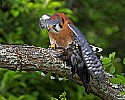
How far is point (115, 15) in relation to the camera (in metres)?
6.14

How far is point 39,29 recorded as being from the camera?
17.8ft

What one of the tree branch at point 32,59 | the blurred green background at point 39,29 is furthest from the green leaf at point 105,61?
the blurred green background at point 39,29

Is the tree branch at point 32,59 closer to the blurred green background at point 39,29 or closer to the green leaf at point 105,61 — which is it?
the green leaf at point 105,61

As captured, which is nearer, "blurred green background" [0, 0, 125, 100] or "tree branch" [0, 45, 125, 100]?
"tree branch" [0, 45, 125, 100]

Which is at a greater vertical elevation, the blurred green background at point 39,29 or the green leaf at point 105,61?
the blurred green background at point 39,29

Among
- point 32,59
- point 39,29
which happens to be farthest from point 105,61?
point 39,29

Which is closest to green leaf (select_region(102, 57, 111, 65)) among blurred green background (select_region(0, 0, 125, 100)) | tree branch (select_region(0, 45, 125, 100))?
tree branch (select_region(0, 45, 125, 100))

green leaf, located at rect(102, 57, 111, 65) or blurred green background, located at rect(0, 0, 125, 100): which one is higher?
blurred green background, located at rect(0, 0, 125, 100)

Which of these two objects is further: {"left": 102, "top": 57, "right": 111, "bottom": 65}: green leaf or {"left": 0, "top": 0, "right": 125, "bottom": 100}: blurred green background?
{"left": 0, "top": 0, "right": 125, "bottom": 100}: blurred green background

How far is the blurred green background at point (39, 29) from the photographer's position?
200 inches

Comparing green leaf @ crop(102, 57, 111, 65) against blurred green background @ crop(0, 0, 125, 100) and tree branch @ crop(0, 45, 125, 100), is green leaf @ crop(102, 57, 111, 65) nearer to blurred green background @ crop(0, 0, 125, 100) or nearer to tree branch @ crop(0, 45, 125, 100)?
tree branch @ crop(0, 45, 125, 100)

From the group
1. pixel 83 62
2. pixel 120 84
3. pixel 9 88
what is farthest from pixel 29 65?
pixel 9 88

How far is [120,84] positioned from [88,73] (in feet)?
0.78

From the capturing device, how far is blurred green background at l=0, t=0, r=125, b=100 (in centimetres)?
509
